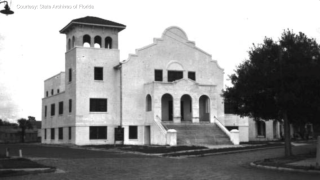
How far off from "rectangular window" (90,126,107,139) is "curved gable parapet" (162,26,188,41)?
40.1 ft

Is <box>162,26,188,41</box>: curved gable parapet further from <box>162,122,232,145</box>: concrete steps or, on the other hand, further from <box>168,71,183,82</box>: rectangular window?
<box>162,122,232,145</box>: concrete steps

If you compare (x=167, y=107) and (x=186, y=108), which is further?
(x=186, y=108)

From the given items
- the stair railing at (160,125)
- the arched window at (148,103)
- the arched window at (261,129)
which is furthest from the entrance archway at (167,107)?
the arched window at (261,129)

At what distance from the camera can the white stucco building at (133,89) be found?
153ft

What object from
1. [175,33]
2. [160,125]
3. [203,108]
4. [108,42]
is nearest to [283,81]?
[160,125]

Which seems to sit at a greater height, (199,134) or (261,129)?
(261,129)

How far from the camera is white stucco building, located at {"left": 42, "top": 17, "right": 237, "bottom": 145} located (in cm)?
4669

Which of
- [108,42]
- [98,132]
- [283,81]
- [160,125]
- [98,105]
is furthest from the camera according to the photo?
[108,42]

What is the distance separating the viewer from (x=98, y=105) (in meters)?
48.2

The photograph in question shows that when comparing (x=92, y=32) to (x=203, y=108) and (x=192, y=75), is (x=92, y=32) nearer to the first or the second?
(x=192, y=75)

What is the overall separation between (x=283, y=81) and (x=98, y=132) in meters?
28.8

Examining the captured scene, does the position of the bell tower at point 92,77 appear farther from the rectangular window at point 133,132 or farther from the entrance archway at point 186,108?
the entrance archway at point 186,108

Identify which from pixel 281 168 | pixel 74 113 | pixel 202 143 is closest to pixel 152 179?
pixel 281 168

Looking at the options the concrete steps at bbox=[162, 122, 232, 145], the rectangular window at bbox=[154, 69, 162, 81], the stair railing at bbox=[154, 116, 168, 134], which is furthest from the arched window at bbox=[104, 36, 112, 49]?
the concrete steps at bbox=[162, 122, 232, 145]
